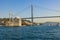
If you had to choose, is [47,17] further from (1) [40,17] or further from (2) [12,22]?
(2) [12,22]

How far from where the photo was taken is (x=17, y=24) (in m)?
81.4

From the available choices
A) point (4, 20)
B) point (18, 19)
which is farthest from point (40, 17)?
point (4, 20)

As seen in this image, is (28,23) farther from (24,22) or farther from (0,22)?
(0,22)

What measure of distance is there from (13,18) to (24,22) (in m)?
6.29

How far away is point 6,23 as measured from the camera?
86250 mm

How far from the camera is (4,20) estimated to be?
9106 cm

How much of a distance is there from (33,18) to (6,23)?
18.5 metres

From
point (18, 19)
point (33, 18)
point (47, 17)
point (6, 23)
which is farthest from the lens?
point (6, 23)

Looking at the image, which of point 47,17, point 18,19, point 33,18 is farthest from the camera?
point 18,19

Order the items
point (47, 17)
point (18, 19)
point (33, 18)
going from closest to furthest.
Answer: point (47, 17) < point (33, 18) < point (18, 19)

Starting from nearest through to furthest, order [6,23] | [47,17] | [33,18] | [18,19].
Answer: [47,17]
[33,18]
[18,19]
[6,23]

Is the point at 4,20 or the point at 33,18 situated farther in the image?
the point at 4,20

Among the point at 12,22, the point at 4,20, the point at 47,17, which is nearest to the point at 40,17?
the point at 47,17

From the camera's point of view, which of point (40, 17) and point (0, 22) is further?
point (0, 22)
